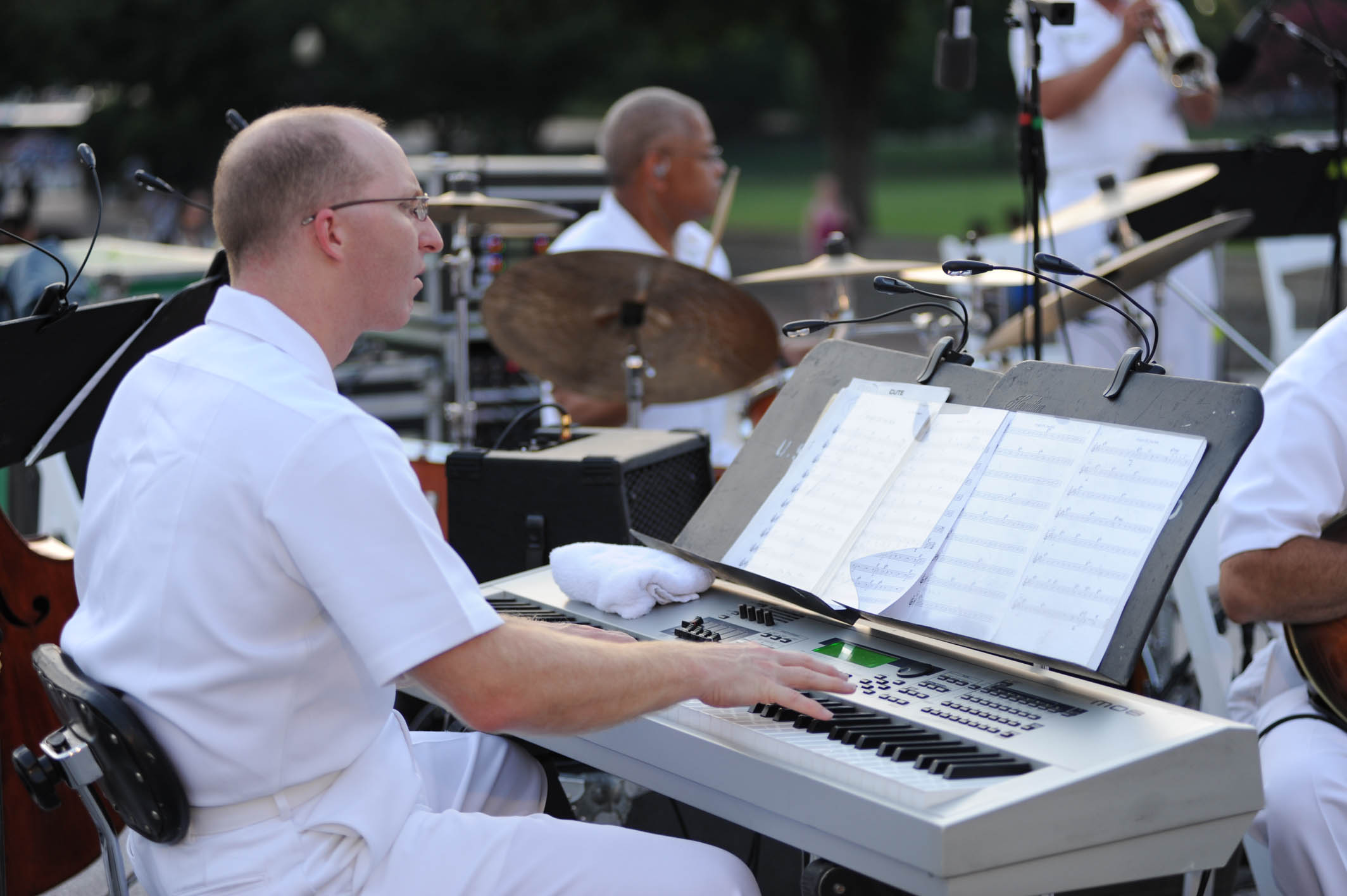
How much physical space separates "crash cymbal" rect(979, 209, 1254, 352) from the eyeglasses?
1.74 metres

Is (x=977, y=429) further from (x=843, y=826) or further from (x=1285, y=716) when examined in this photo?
(x=1285, y=716)

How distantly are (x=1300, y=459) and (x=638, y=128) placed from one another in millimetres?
2775

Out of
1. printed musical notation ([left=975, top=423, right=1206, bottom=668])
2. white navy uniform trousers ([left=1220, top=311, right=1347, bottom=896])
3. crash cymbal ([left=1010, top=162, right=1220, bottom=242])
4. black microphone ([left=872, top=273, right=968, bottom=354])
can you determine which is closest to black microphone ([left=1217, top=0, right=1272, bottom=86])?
crash cymbal ([left=1010, top=162, right=1220, bottom=242])

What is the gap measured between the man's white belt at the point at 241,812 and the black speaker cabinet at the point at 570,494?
48.5 inches

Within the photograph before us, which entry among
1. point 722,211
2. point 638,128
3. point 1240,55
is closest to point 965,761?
point 722,211

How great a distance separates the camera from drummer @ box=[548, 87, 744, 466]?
457cm

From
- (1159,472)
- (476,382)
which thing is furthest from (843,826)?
(476,382)

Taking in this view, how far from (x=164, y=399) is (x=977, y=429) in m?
1.14

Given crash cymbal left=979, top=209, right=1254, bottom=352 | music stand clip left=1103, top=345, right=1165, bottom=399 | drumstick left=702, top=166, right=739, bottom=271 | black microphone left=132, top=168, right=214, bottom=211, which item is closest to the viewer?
music stand clip left=1103, top=345, right=1165, bottom=399

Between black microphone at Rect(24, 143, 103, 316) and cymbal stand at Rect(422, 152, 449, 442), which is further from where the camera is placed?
cymbal stand at Rect(422, 152, 449, 442)

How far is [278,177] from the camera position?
1.75 metres

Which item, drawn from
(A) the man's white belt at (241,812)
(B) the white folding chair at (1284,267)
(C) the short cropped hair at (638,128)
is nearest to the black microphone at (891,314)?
(A) the man's white belt at (241,812)

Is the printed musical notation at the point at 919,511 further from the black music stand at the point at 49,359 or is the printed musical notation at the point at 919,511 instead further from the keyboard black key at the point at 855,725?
the black music stand at the point at 49,359

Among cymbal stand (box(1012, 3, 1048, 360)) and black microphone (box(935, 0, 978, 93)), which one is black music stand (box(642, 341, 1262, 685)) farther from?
black microphone (box(935, 0, 978, 93))
